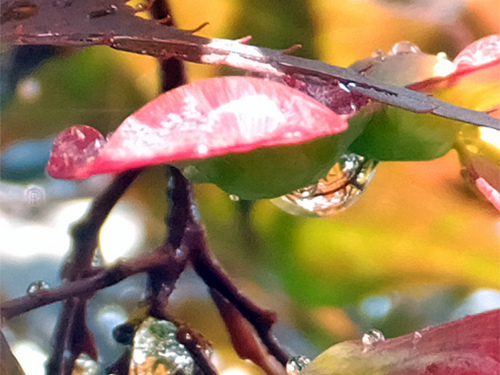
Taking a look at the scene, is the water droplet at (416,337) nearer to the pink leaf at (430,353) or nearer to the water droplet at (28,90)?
the pink leaf at (430,353)

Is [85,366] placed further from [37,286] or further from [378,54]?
[378,54]

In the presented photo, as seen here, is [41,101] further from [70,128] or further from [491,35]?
[491,35]

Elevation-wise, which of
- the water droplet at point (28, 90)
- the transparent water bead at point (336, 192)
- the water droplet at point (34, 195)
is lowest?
the water droplet at point (34, 195)

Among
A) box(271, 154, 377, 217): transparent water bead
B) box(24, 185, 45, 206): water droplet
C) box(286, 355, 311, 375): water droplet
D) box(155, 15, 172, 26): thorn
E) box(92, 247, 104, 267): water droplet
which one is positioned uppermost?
box(155, 15, 172, 26): thorn

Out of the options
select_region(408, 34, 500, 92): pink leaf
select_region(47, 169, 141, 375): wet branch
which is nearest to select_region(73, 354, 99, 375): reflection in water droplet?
select_region(47, 169, 141, 375): wet branch

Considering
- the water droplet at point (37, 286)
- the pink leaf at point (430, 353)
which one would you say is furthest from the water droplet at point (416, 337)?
the water droplet at point (37, 286)

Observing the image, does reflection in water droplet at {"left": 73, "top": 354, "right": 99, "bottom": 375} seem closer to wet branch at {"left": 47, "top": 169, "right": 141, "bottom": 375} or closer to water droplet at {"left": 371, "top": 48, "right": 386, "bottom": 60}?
wet branch at {"left": 47, "top": 169, "right": 141, "bottom": 375}
